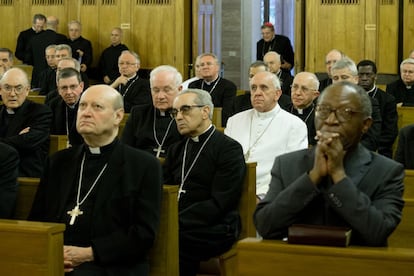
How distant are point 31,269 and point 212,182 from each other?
5.80 ft

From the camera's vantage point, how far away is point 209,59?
1059 centimetres

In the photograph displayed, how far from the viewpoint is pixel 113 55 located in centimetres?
1439

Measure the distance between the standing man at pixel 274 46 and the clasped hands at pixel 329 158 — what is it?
34.3 feet

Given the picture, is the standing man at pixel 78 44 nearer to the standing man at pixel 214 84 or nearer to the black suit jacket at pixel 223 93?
the standing man at pixel 214 84

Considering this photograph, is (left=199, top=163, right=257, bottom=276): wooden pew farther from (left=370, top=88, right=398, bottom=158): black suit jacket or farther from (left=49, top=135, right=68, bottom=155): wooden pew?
(left=370, top=88, right=398, bottom=158): black suit jacket

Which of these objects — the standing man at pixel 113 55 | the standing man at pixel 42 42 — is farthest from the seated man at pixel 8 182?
the standing man at pixel 42 42

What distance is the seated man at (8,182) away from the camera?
15.7ft

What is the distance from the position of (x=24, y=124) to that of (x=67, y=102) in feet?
3.44

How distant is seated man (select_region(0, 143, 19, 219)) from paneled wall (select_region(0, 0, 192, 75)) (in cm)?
979

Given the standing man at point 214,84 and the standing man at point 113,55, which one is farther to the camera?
the standing man at point 113,55

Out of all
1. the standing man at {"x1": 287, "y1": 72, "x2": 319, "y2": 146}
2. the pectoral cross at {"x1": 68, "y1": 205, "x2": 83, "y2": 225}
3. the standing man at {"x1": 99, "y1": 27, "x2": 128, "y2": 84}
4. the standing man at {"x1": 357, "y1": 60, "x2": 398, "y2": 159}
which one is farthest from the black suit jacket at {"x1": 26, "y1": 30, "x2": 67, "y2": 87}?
the pectoral cross at {"x1": 68, "y1": 205, "x2": 83, "y2": 225}

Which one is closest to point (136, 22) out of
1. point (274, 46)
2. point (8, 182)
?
point (274, 46)

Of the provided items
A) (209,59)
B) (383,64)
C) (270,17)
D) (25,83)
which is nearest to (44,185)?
(25,83)

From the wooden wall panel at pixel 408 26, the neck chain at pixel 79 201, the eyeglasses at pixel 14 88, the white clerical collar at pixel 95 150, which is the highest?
the wooden wall panel at pixel 408 26
